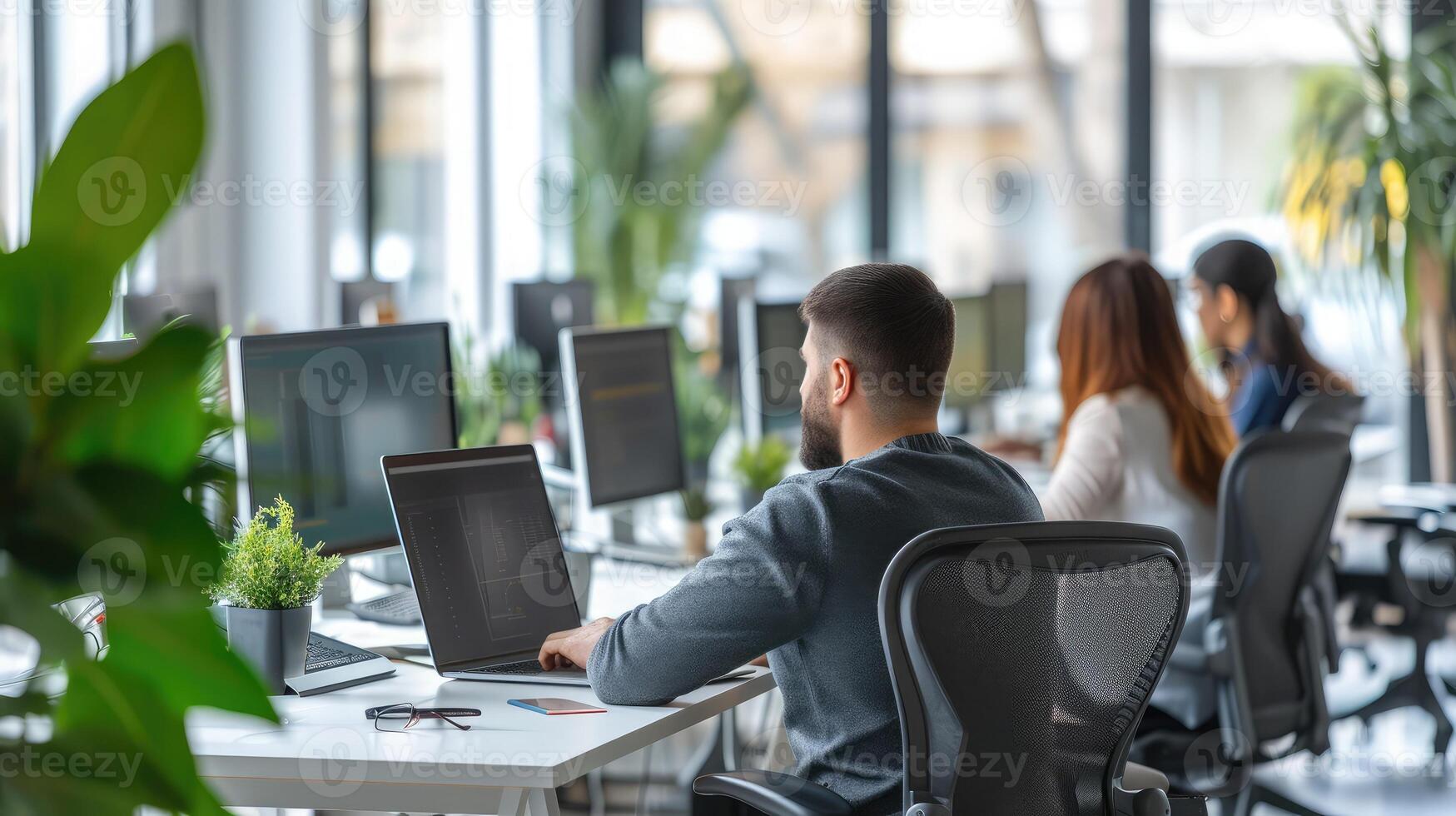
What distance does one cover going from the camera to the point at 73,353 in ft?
1.17

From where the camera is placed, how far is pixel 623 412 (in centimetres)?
289

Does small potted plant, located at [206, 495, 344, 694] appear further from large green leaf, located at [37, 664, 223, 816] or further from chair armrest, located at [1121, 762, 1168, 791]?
large green leaf, located at [37, 664, 223, 816]

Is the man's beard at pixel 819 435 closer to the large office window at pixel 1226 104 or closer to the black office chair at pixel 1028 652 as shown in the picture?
the black office chair at pixel 1028 652

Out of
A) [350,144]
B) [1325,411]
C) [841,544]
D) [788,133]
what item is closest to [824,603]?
[841,544]

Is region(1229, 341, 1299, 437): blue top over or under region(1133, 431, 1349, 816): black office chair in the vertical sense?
over

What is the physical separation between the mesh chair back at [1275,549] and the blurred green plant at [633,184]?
167 inches

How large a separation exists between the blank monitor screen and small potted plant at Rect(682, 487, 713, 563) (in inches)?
15.4

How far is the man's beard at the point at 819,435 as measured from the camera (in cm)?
179

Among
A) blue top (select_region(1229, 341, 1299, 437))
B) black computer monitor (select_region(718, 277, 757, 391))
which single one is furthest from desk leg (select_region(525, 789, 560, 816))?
black computer monitor (select_region(718, 277, 757, 391))

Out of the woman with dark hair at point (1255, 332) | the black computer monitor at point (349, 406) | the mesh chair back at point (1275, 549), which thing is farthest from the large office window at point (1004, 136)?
the black computer monitor at point (349, 406)

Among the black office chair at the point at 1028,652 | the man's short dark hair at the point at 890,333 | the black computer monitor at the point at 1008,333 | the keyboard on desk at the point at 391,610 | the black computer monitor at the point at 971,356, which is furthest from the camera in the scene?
the black computer monitor at the point at 1008,333

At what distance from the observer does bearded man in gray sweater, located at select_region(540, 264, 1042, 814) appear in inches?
63.3

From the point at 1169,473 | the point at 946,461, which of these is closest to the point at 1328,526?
the point at 1169,473

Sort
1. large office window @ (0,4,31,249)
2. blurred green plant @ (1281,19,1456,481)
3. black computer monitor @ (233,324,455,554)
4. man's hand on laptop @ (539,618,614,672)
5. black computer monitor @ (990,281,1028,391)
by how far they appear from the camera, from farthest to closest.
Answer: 1. blurred green plant @ (1281,19,1456,481)
2. black computer monitor @ (990,281,1028,391)
3. large office window @ (0,4,31,249)
4. black computer monitor @ (233,324,455,554)
5. man's hand on laptop @ (539,618,614,672)
